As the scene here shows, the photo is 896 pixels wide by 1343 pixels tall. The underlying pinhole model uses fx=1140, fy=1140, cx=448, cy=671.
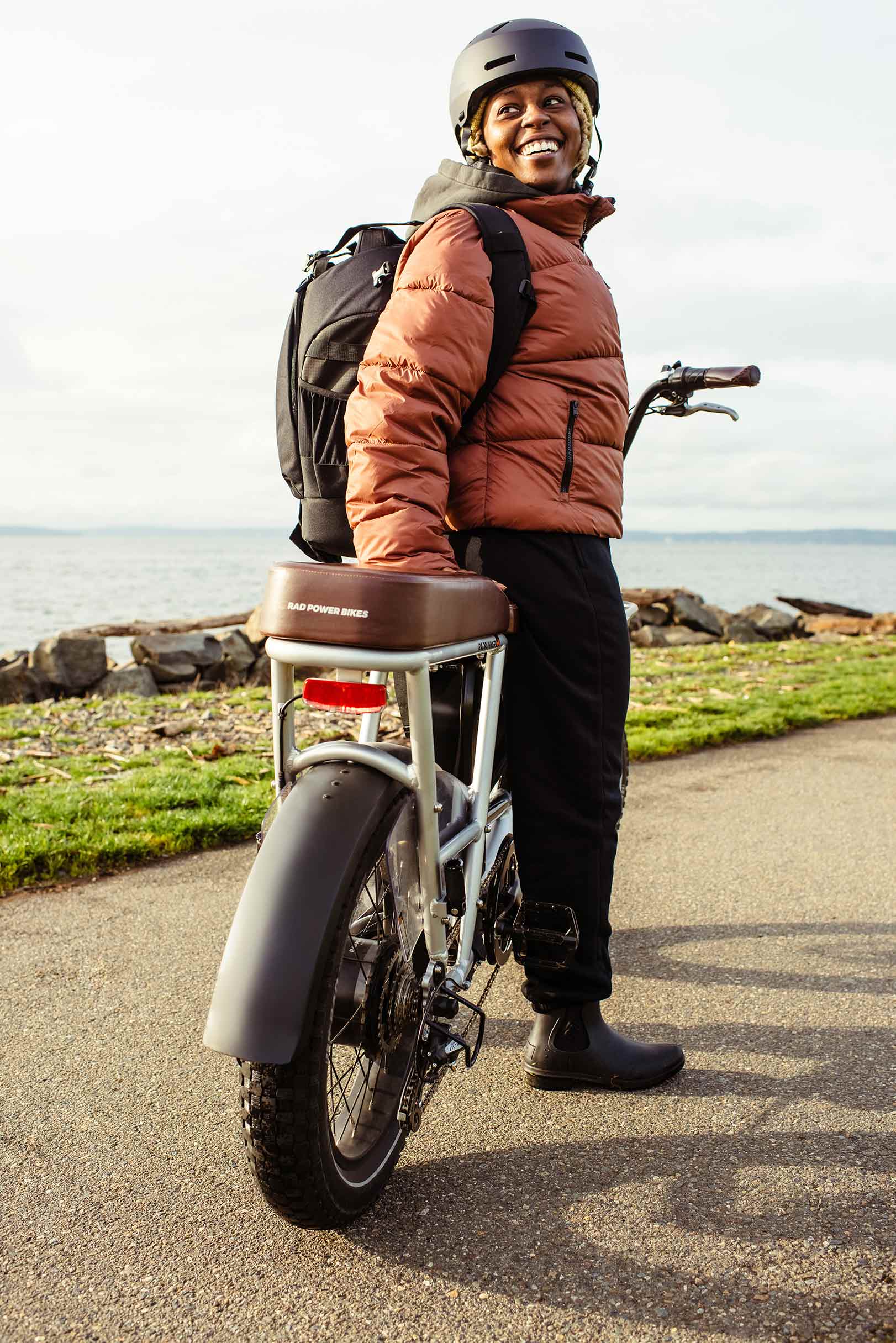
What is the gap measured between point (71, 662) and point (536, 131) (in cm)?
985

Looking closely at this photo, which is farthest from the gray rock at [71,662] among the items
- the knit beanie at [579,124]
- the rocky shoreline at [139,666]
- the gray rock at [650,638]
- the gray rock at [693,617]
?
the knit beanie at [579,124]

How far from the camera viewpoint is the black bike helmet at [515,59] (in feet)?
9.55

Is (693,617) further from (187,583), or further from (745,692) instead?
(187,583)

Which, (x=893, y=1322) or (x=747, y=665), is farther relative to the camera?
(x=747, y=665)

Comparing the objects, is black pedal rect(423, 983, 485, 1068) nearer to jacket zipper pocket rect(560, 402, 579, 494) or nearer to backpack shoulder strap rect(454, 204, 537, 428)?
jacket zipper pocket rect(560, 402, 579, 494)

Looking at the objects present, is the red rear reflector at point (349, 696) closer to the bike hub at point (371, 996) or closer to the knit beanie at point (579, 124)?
the bike hub at point (371, 996)

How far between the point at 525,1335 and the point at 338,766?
3.64 feet

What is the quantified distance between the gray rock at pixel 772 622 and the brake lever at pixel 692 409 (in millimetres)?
12295

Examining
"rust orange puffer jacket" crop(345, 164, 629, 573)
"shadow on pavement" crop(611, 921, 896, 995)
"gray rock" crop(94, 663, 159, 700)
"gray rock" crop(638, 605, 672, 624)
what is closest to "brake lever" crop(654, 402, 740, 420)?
"rust orange puffer jacket" crop(345, 164, 629, 573)

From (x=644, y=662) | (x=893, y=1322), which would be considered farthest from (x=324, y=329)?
(x=644, y=662)

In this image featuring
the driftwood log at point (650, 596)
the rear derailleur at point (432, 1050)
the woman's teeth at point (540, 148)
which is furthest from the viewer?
the driftwood log at point (650, 596)

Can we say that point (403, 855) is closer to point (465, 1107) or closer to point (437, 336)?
point (465, 1107)

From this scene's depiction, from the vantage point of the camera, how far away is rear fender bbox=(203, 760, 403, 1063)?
6.84ft

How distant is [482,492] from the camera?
9.22ft
